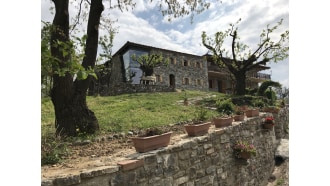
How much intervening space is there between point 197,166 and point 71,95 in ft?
6.46

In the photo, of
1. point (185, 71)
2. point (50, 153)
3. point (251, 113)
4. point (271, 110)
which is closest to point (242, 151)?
point (251, 113)

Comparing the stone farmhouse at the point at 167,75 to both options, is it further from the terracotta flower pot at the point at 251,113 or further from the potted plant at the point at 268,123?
the terracotta flower pot at the point at 251,113

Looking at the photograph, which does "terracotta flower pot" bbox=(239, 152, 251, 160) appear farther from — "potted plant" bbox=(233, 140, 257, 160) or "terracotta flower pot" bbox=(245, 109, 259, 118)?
"terracotta flower pot" bbox=(245, 109, 259, 118)

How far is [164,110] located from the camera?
5.84m

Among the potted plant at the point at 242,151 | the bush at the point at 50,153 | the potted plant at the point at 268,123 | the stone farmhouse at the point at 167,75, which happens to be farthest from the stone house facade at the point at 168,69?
the bush at the point at 50,153

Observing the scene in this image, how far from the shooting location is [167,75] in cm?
1521

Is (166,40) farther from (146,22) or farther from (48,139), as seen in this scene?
(48,139)

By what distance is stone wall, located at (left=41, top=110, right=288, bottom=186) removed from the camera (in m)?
1.84

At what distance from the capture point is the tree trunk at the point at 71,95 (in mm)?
3240

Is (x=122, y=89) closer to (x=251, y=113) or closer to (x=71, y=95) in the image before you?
(x=251, y=113)

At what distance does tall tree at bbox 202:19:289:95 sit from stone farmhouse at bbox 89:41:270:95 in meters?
0.72

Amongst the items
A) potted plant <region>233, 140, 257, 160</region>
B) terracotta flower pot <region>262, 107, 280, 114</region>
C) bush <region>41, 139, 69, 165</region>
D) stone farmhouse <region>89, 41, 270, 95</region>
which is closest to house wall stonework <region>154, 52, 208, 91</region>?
stone farmhouse <region>89, 41, 270, 95</region>
